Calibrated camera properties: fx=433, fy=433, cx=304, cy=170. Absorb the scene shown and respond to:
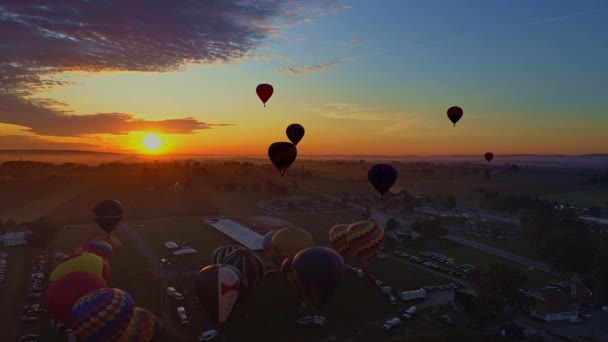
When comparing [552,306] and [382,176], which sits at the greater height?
[382,176]

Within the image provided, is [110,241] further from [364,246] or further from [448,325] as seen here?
[448,325]

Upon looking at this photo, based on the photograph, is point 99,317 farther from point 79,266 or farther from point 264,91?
point 264,91

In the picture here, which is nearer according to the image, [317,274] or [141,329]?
[141,329]

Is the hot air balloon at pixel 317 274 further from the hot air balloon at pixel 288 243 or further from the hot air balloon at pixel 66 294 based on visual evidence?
the hot air balloon at pixel 66 294

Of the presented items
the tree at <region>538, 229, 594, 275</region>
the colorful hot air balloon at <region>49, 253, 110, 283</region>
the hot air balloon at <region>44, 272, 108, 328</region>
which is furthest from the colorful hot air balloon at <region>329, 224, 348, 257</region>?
the hot air balloon at <region>44, 272, 108, 328</region>

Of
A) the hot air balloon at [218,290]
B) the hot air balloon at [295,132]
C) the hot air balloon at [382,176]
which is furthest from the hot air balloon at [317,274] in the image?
the hot air balloon at [295,132]

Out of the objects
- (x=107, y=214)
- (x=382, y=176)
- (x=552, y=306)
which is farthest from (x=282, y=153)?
(x=552, y=306)

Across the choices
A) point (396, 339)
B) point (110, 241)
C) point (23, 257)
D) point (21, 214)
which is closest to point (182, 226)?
point (110, 241)
